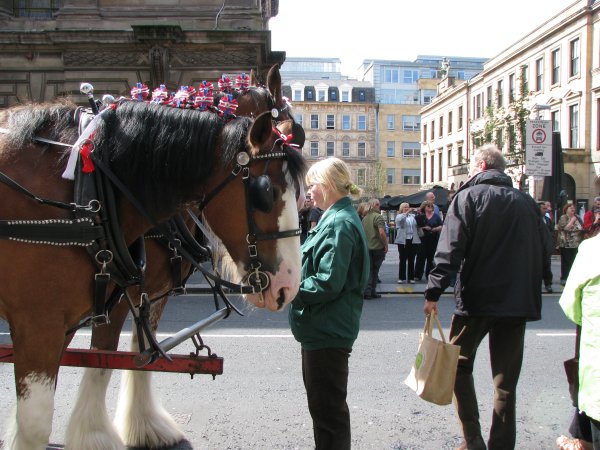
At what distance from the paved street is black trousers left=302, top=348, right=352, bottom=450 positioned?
901 millimetres

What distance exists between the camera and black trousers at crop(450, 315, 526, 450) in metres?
3.77

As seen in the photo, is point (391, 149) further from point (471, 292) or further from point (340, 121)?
point (471, 292)

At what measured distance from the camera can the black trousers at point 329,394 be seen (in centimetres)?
321

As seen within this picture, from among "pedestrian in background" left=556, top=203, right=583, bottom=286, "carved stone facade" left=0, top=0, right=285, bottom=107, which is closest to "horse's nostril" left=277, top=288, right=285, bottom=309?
"pedestrian in background" left=556, top=203, right=583, bottom=286

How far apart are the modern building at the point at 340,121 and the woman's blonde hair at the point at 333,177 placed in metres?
67.8

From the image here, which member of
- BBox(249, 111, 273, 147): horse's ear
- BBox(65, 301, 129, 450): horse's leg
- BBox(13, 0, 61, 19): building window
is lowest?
BBox(65, 301, 129, 450): horse's leg

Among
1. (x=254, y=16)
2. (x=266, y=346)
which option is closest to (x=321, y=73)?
(x=254, y=16)

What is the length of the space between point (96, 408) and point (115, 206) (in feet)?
5.17

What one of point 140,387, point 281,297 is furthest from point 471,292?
point 140,387

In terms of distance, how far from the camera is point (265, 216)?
8.49ft

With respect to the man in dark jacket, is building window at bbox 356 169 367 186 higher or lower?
higher

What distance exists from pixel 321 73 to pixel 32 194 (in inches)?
3638

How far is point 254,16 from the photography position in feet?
48.0

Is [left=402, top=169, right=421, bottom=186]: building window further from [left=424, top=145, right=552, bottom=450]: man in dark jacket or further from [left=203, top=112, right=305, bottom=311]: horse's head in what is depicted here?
[left=203, top=112, right=305, bottom=311]: horse's head
